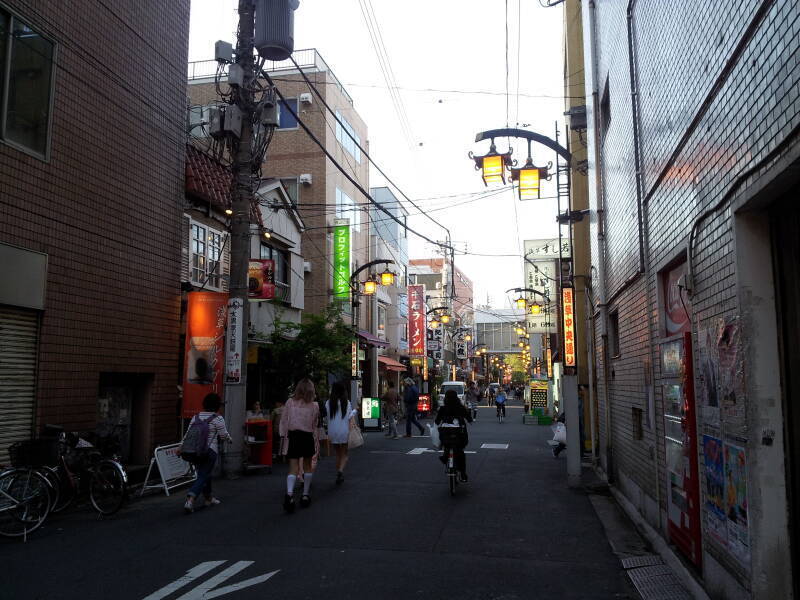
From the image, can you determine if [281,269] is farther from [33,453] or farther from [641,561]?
[641,561]

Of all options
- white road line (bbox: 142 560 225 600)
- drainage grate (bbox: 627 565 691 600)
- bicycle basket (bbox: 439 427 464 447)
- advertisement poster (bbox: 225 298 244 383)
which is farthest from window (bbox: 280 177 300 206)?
drainage grate (bbox: 627 565 691 600)

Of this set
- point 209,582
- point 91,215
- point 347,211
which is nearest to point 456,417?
point 209,582

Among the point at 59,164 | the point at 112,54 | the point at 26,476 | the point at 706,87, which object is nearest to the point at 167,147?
the point at 112,54

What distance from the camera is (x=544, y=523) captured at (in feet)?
28.3

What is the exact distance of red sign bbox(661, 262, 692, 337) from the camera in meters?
6.46

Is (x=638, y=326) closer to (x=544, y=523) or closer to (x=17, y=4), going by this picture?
(x=544, y=523)

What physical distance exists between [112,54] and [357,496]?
29.6 feet

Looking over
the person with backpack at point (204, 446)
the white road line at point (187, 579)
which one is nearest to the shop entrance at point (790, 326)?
the white road line at point (187, 579)

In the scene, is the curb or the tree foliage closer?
the curb

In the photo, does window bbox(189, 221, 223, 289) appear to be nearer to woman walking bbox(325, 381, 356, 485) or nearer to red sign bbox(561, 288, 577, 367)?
woman walking bbox(325, 381, 356, 485)

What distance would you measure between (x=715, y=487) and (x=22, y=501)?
751cm

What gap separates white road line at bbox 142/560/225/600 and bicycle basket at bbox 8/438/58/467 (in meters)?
3.40

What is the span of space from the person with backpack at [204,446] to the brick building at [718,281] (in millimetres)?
6045

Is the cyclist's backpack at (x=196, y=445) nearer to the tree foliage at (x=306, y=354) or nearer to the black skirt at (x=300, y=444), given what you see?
the black skirt at (x=300, y=444)
